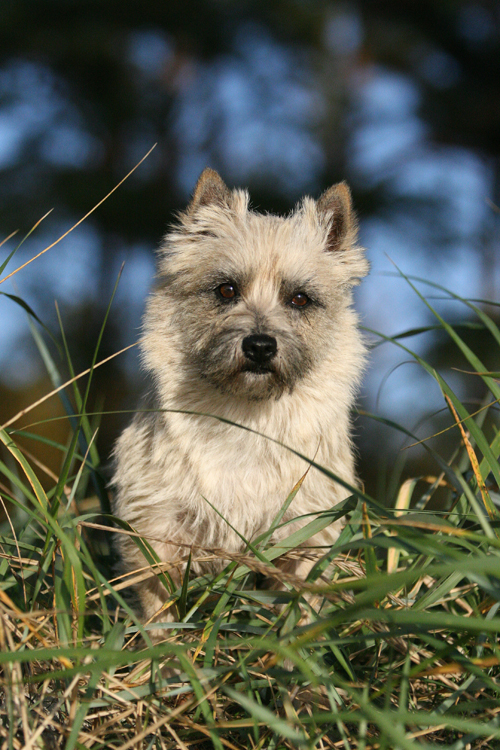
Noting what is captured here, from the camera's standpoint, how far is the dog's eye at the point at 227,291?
296cm

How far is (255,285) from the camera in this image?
2941 mm

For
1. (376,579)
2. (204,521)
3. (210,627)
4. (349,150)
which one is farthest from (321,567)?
(349,150)

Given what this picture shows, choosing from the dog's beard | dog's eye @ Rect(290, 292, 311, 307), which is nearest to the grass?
the dog's beard

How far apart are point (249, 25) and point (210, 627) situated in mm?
9739

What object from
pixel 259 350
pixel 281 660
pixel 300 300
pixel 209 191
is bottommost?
pixel 281 660

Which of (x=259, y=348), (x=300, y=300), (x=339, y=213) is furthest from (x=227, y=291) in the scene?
(x=339, y=213)

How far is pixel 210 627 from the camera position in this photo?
1901mm

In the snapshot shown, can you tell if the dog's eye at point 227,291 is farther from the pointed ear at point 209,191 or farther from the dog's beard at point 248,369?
the pointed ear at point 209,191

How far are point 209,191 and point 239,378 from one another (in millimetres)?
1261

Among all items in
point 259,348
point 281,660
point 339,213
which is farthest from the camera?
point 339,213

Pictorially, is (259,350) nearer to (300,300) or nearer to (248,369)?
(248,369)

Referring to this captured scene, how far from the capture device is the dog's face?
8.59 feet

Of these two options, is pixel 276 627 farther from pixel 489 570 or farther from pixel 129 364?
pixel 129 364

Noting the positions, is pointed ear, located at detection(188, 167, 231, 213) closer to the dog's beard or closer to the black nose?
the dog's beard
